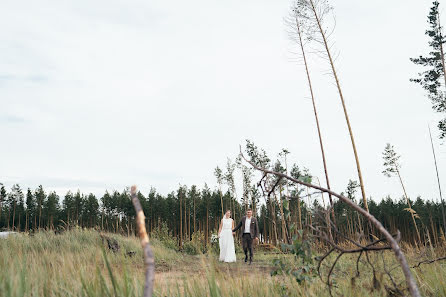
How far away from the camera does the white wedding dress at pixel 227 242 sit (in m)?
14.9

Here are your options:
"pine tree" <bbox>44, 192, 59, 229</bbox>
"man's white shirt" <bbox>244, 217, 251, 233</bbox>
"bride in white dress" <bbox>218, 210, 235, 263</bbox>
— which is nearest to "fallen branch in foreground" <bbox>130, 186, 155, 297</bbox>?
"man's white shirt" <bbox>244, 217, 251, 233</bbox>

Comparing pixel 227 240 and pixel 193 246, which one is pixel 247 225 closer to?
pixel 227 240

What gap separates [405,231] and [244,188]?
154 ft

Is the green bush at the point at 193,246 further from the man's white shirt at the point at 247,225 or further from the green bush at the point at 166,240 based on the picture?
the man's white shirt at the point at 247,225

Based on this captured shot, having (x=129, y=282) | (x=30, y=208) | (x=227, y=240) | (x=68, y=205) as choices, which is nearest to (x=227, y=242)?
(x=227, y=240)

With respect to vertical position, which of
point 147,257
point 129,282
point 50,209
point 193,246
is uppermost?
point 50,209

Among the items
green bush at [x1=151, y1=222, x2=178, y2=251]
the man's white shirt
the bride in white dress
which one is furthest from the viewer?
green bush at [x1=151, y1=222, x2=178, y2=251]

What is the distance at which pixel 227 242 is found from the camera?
14922mm

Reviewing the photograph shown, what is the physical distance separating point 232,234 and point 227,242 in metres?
0.40

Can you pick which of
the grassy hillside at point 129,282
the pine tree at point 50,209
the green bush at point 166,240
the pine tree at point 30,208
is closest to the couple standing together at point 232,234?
the green bush at point 166,240

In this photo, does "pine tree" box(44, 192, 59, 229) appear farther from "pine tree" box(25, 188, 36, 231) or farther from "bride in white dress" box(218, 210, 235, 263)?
"bride in white dress" box(218, 210, 235, 263)

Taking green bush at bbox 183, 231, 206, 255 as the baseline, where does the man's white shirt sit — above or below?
above

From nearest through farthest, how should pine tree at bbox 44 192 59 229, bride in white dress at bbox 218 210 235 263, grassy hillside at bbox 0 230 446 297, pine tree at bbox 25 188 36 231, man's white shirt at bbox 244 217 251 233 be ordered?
1. grassy hillside at bbox 0 230 446 297
2. man's white shirt at bbox 244 217 251 233
3. bride in white dress at bbox 218 210 235 263
4. pine tree at bbox 44 192 59 229
5. pine tree at bbox 25 188 36 231

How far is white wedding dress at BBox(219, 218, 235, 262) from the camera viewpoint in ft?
48.8
